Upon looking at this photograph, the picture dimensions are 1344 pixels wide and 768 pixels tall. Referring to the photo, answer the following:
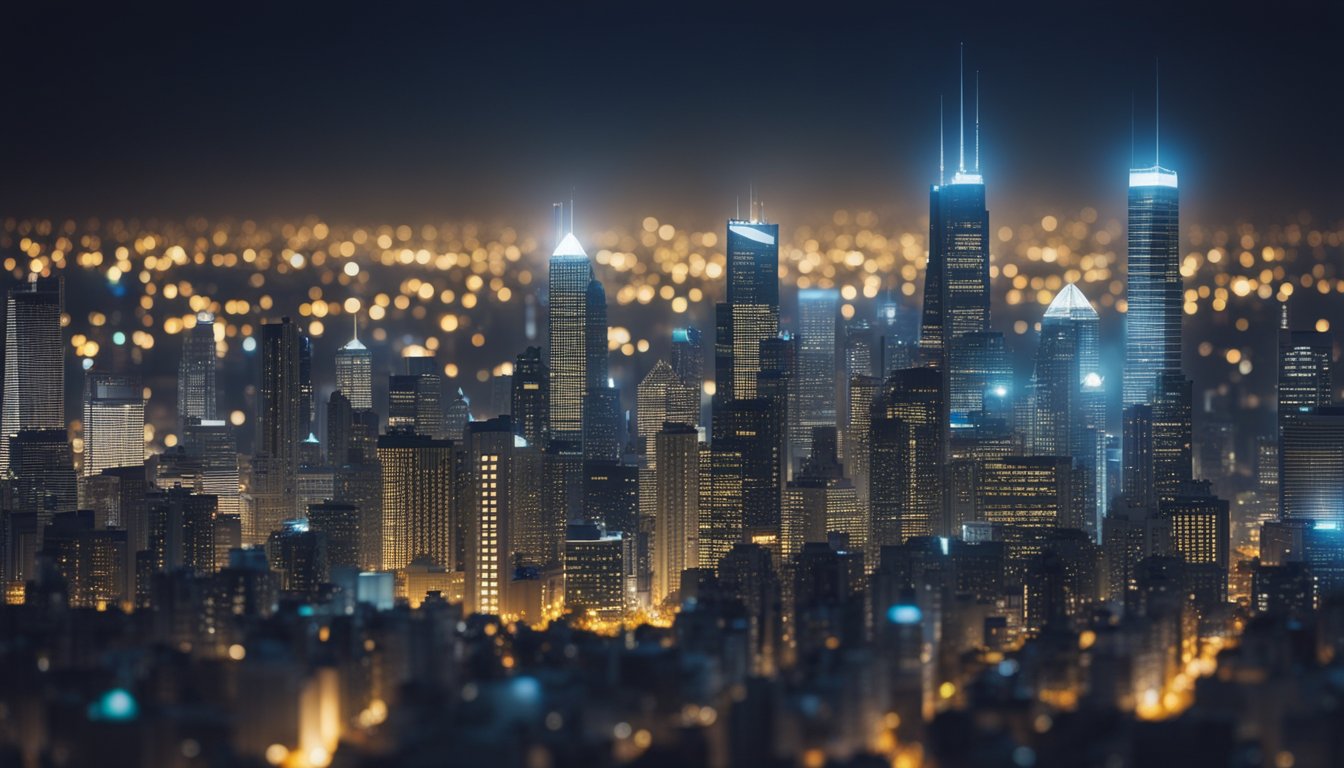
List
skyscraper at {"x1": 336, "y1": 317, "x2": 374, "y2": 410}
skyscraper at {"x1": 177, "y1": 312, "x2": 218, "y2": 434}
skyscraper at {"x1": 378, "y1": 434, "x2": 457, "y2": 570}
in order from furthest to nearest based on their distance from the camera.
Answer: skyscraper at {"x1": 177, "y1": 312, "x2": 218, "y2": 434}
skyscraper at {"x1": 336, "y1": 317, "x2": 374, "y2": 410}
skyscraper at {"x1": 378, "y1": 434, "x2": 457, "y2": 570}

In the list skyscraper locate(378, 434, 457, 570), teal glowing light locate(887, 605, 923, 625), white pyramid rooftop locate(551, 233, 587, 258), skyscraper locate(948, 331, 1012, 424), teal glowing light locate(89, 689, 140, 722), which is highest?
white pyramid rooftop locate(551, 233, 587, 258)

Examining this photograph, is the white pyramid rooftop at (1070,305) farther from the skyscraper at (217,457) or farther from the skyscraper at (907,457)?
the skyscraper at (217,457)

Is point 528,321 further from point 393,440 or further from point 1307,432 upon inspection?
point 1307,432

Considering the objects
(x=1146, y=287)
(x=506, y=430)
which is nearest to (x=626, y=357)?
(x=1146, y=287)

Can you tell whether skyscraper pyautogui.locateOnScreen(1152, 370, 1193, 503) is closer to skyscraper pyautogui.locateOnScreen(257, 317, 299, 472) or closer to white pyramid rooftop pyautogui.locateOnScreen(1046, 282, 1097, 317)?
white pyramid rooftop pyautogui.locateOnScreen(1046, 282, 1097, 317)

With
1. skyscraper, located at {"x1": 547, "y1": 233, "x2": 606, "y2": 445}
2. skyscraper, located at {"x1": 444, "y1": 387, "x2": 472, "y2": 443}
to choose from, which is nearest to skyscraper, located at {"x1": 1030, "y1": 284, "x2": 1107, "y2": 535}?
skyscraper, located at {"x1": 547, "y1": 233, "x2": 606, "y2": 445}

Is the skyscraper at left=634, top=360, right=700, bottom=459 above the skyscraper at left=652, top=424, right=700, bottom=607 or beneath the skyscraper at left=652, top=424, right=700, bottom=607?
above

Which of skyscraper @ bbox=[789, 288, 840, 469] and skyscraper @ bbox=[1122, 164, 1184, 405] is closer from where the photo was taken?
skyscraper @ bbox=[1122, 164, 1184, 405]

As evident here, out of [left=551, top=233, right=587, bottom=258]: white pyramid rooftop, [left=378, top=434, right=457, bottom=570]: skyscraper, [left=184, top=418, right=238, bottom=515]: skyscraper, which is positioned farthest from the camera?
[left=551, top=233, right=587, bottom=258]: white pyramid rooftop

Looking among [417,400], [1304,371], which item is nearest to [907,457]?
[1304,371]
